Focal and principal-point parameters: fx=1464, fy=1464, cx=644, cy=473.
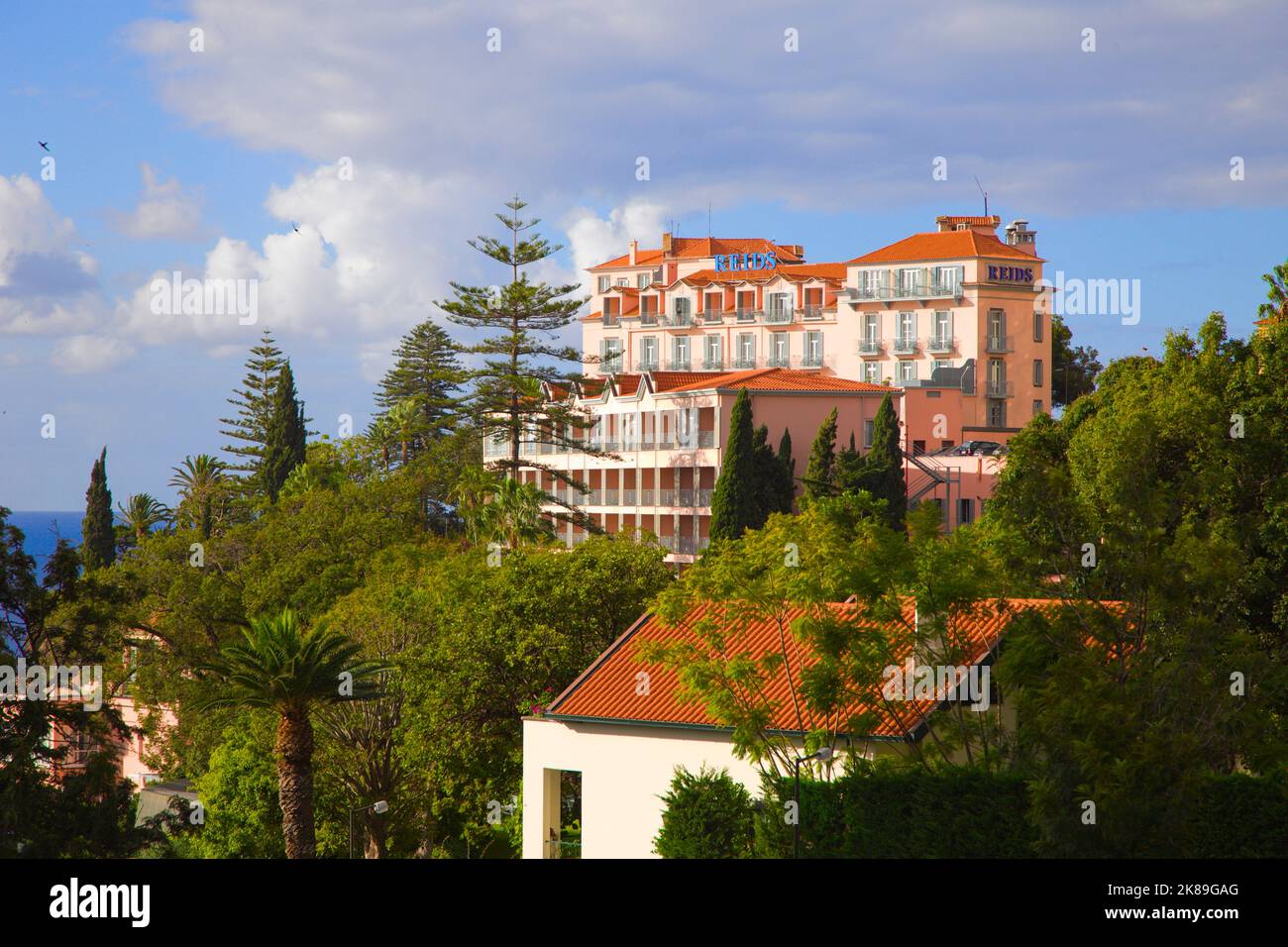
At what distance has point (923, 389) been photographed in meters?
89.9

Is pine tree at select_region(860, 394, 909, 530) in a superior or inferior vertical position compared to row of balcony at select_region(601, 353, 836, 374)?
inferior

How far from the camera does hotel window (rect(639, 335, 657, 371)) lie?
373 ft

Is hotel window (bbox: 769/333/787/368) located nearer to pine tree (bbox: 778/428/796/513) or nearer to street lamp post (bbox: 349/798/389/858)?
pine tree (bbox: 778/428/796/513)

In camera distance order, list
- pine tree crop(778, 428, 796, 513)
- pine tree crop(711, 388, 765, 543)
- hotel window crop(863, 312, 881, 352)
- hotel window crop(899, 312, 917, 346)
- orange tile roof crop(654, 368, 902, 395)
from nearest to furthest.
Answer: pine tree crop(711, 388, 765, 543)
pine tree crop(778, 428, 796, 513)
orange tile roof crop(654, 368, 902, 395)
hotel window crop(899, 312, 917, 346)
hotel window crop(863, 312, 881, 352)

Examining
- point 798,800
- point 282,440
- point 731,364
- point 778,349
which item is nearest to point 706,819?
point 798,800

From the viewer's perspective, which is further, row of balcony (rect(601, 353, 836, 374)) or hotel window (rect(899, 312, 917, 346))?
row of balcony (rect(601, 353, 836, 374))

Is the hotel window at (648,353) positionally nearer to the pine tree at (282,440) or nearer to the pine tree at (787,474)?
the pine tree at (282,440)

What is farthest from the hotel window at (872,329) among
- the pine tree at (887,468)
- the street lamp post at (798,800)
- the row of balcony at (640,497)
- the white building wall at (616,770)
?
the street lamp post at (798,800)

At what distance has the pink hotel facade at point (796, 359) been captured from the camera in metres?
76.1

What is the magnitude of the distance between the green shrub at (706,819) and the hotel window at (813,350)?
3157 inches

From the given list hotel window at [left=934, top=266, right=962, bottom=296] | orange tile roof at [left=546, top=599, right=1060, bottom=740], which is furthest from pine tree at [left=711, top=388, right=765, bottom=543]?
hotel window at [left=934, top=266, right=962, bottom=296]

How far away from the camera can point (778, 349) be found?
106 meters

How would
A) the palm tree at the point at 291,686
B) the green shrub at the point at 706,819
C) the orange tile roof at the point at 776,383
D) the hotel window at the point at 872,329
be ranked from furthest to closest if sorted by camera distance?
the hotel window at the point at 872,329, the orange tile roof at the point at 776,383, the palm tree at the point at 291,686, the green shrub at the point at 706,819

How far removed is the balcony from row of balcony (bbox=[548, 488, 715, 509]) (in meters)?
26.7
